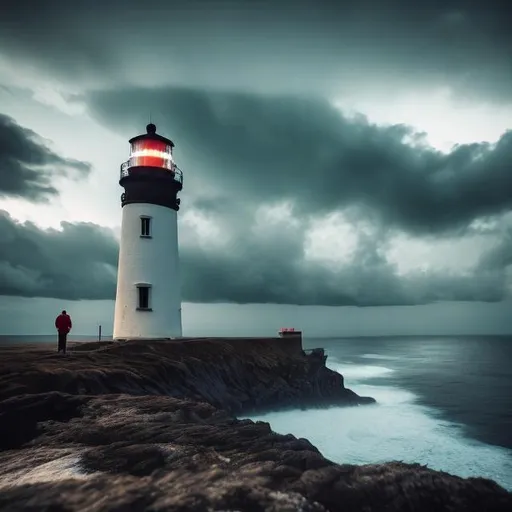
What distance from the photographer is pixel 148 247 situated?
67.8 feet

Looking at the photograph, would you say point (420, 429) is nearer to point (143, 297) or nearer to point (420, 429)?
point (420, 429)

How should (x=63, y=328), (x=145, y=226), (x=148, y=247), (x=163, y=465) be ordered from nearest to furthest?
(x=163, y=465) → (x=63, y=328) → (x=148, y=247) → (x=145, y=226)

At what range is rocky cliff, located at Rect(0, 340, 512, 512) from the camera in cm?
431

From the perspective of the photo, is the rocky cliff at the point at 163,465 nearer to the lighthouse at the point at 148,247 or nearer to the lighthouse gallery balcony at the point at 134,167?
the lighthouse at the point at 148,247

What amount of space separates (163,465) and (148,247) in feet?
53.9

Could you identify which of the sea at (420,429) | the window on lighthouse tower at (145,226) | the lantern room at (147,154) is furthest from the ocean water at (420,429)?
the lantern room at (147,154)

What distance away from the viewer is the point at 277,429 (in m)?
16.9

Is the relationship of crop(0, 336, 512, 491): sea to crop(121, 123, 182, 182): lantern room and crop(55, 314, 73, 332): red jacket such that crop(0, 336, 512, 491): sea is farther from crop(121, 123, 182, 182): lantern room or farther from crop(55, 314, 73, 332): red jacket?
crop(121, 123, 182, 182): lantern room

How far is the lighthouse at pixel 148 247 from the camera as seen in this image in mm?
20203

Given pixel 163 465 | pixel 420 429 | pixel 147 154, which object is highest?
pixel 147 154

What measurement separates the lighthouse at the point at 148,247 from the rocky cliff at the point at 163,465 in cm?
900

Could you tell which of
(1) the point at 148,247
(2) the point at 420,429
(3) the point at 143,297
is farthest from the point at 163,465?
(2) the point at 420,429

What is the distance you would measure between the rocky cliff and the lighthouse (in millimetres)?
9004

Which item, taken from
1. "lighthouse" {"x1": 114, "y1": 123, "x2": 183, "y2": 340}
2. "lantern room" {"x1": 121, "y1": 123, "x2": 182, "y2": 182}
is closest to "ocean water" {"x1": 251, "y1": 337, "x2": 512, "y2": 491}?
"lighthouse" {"x1": 114, "y1": 123, "x2": 183, "y2": 340}
